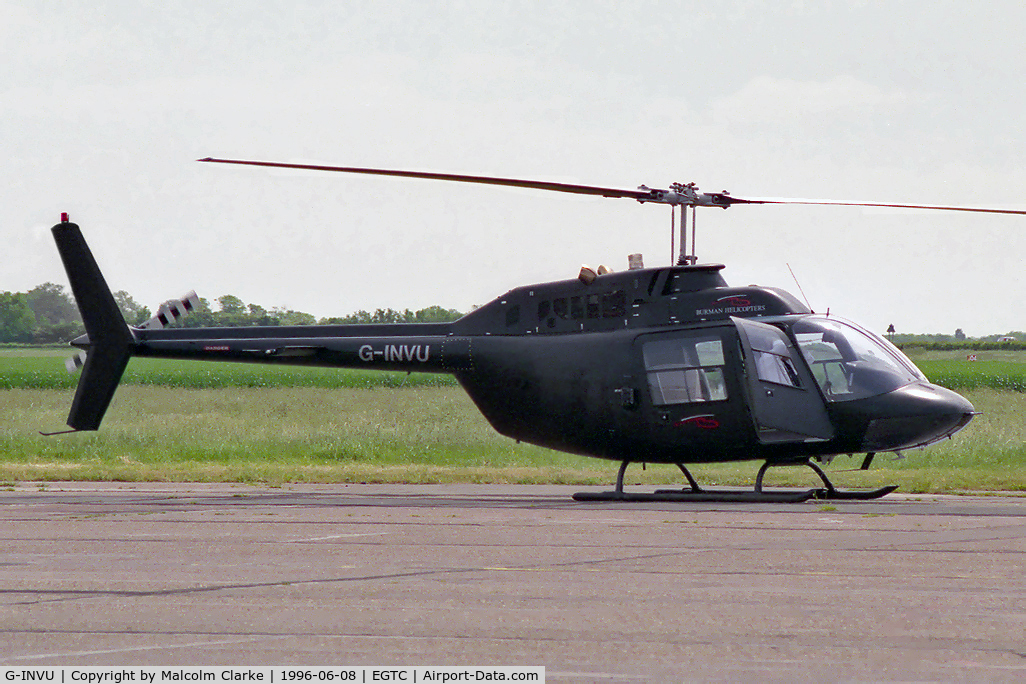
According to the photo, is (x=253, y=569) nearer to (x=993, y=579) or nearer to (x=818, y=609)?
(x=818, y=609)

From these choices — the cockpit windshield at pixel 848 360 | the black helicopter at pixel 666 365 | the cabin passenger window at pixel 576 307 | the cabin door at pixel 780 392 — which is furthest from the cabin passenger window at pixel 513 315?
the cockpit windshield at pixel 848 360

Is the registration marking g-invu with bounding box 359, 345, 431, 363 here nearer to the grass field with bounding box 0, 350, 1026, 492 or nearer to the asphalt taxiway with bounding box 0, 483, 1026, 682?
the grass field with bounding box 0, 350, 1026, 492

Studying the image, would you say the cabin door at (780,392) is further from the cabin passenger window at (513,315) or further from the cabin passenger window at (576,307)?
the cabin passenger window at (513,315)

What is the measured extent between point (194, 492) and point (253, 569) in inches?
403

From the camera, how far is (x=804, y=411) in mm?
17172

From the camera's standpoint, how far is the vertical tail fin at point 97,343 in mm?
21703

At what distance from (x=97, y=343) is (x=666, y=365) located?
424 inches

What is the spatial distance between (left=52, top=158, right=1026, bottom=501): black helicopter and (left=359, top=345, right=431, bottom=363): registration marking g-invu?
24 mm

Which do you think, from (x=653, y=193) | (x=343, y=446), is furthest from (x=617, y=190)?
(x=343, y=446)

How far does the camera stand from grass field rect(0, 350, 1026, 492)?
2375cm

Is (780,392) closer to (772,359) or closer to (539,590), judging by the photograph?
(772,359)

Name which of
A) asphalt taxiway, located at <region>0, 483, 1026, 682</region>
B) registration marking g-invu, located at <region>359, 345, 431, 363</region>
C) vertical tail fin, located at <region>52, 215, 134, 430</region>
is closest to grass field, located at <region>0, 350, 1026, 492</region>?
vertical tail fin, located at <region>52, 215, 134, 430</region>

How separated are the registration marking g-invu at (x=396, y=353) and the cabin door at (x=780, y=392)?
18.8 ft

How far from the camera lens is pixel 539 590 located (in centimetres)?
984
